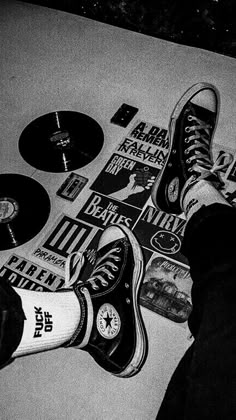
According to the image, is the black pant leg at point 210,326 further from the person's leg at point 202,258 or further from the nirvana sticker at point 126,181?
the nirvana sticker at point 126,181

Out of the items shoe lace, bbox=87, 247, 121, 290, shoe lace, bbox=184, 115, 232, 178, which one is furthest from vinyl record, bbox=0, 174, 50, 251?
shoe lace, bbox=184, 115, 232, 178

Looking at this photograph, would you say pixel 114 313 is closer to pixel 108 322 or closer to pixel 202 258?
pixel 108 322

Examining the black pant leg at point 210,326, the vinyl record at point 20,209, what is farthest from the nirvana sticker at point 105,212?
the black pant leg at point 210,326

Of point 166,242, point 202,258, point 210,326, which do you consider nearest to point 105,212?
point 166,242

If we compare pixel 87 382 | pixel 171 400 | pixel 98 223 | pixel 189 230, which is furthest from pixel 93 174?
pixel 171 400

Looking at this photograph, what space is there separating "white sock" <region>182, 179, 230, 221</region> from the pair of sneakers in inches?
1.0

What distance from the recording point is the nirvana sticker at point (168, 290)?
1.04 m

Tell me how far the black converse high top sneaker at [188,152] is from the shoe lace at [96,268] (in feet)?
0.68

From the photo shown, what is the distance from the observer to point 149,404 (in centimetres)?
96

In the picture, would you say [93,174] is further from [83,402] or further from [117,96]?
[83,402]

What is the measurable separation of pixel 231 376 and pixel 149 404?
1.24 ft

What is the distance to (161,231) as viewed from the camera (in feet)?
3.82

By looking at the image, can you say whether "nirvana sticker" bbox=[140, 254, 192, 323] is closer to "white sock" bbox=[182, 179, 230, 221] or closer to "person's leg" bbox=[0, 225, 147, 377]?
"person's leg" bbox=[0, 225, 147, 377]

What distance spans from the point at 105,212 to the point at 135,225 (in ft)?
0.33
